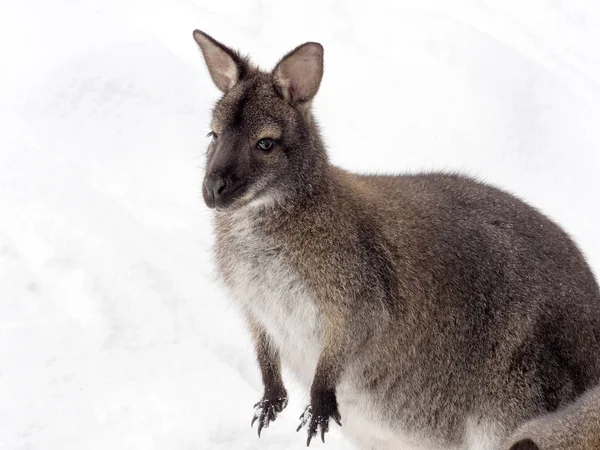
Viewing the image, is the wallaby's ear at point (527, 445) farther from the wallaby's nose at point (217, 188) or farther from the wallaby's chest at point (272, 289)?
the wallaby's nose at point (217, 188)

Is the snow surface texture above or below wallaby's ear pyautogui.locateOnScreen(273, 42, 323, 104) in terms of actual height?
below

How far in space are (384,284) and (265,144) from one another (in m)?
1.06

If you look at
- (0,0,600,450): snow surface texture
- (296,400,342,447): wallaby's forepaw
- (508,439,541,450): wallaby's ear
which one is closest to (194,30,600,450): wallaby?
(296,400,342,447): wallaby's forepaw

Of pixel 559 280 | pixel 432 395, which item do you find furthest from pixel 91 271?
Answer: pixel 559 280

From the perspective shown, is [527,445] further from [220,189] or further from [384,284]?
[220,189]

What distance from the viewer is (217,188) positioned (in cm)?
497

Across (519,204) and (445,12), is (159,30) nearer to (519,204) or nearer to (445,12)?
(445,12)

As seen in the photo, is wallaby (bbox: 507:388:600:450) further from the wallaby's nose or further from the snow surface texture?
the snow surface texture

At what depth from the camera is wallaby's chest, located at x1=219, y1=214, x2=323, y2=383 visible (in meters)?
5.42

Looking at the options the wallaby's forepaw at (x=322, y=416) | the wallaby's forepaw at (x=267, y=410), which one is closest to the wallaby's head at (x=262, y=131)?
the wallaby's forepaw at (x=322, y=416)

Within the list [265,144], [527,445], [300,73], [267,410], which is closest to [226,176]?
[265,144]

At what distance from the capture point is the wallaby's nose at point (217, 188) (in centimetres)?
497

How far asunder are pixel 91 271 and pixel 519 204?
9.65 feet

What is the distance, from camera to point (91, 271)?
6938 mm
